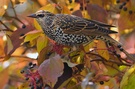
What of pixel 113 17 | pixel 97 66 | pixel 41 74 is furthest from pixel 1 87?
pixel 113 17

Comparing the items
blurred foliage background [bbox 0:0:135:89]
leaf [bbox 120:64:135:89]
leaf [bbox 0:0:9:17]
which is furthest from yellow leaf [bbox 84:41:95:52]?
leaf [bbox 0:0:9:17]

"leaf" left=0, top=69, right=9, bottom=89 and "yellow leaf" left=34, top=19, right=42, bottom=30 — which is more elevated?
"yellow leaf" left=34, top=19, right=42, bottom=30

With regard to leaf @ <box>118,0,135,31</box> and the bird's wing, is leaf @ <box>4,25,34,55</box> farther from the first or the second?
leaf @ <box>118,0,135,31</box>

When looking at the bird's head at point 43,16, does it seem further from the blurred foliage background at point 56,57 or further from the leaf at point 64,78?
the leaf at point 64,78

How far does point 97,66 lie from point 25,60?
315mm

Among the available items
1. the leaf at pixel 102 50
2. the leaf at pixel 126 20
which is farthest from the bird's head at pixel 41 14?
the leaf at pixel 126 20

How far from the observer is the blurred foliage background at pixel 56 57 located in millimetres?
2117

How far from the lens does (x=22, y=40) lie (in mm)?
2424

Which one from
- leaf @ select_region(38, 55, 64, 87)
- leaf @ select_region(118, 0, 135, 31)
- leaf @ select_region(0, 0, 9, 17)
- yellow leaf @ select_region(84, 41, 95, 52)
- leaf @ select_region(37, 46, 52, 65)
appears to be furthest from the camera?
leaf @ select_region(118, 0, 135, 31)

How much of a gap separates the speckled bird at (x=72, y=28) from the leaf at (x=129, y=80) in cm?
31

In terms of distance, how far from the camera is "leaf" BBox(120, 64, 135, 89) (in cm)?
209

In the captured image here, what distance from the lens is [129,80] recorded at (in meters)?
2.14

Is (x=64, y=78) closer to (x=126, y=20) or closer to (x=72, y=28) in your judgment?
(x=72, y=28)

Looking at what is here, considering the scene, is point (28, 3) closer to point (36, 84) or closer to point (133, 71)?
point (36, 84)
